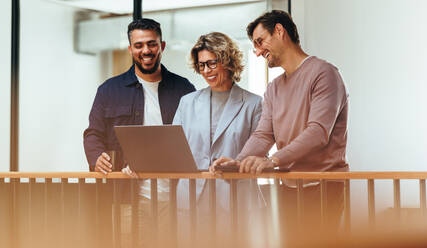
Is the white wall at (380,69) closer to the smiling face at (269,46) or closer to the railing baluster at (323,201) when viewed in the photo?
the smiling face at (269,46)

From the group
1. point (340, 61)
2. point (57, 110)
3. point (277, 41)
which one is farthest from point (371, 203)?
point (57, 110)

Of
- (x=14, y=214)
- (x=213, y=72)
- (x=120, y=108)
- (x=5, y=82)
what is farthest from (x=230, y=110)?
(x=5, y=82)

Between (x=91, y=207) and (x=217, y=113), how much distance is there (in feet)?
2.56

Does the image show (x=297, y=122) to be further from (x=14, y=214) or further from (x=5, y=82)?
(x=5, y=82)

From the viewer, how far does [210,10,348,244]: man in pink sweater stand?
2.34 m

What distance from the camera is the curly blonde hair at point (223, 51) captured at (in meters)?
2.83

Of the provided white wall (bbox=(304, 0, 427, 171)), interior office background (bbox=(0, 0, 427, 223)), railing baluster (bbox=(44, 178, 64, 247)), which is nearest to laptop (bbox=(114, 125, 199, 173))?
railing baluster (bbox=(44, 178, 64, 247))

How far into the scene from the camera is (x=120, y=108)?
3.21 metres

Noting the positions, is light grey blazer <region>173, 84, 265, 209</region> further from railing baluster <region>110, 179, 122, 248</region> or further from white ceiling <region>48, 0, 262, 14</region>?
white ceiling <region>48, 0, 262, 14</region>

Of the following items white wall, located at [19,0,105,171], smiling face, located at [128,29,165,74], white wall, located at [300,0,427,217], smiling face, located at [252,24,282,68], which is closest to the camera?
smiling face, located at [252,24,282,68]

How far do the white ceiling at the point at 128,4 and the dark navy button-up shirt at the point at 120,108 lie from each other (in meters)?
1.76

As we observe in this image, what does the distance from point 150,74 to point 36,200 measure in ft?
3.21

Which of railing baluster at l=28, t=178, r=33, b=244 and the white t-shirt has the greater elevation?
the white t-shirt

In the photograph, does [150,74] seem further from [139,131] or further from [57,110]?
[57,110]
